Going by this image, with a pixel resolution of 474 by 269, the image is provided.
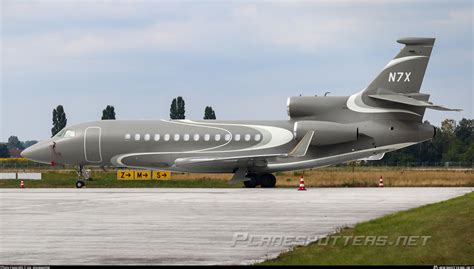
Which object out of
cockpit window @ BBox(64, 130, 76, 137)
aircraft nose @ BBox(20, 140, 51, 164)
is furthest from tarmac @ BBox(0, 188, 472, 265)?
aircraft nose @ BBox(20, 140, 51, 164)

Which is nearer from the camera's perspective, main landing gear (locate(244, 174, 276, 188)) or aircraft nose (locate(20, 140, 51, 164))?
main landing gear (locate(244, 174, 276, 188))

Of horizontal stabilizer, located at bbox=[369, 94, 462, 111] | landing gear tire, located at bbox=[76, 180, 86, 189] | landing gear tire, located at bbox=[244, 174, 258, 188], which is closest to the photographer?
horizontal stabilizer, located at bbox=[369, 94, 462, 111]

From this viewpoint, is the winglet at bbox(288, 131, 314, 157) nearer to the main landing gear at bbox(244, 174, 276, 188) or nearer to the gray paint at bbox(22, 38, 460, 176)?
the gray paint at bbox(22, 38, 460, 176)

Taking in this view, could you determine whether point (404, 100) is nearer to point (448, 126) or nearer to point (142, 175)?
point (142, 175)

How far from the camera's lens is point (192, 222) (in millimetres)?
21141

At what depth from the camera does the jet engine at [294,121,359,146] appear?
133ft

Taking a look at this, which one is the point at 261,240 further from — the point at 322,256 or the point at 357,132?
the point at 357,132

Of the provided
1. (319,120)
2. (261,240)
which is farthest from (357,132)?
(261,240)

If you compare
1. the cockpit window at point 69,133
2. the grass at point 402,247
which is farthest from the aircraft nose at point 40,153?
the grass at point 402,247

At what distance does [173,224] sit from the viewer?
2059cm

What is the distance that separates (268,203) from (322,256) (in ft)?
45.7

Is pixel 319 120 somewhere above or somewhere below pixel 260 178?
above

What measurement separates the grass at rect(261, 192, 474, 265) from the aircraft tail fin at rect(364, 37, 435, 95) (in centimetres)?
1987

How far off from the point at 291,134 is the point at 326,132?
74.2 inches
